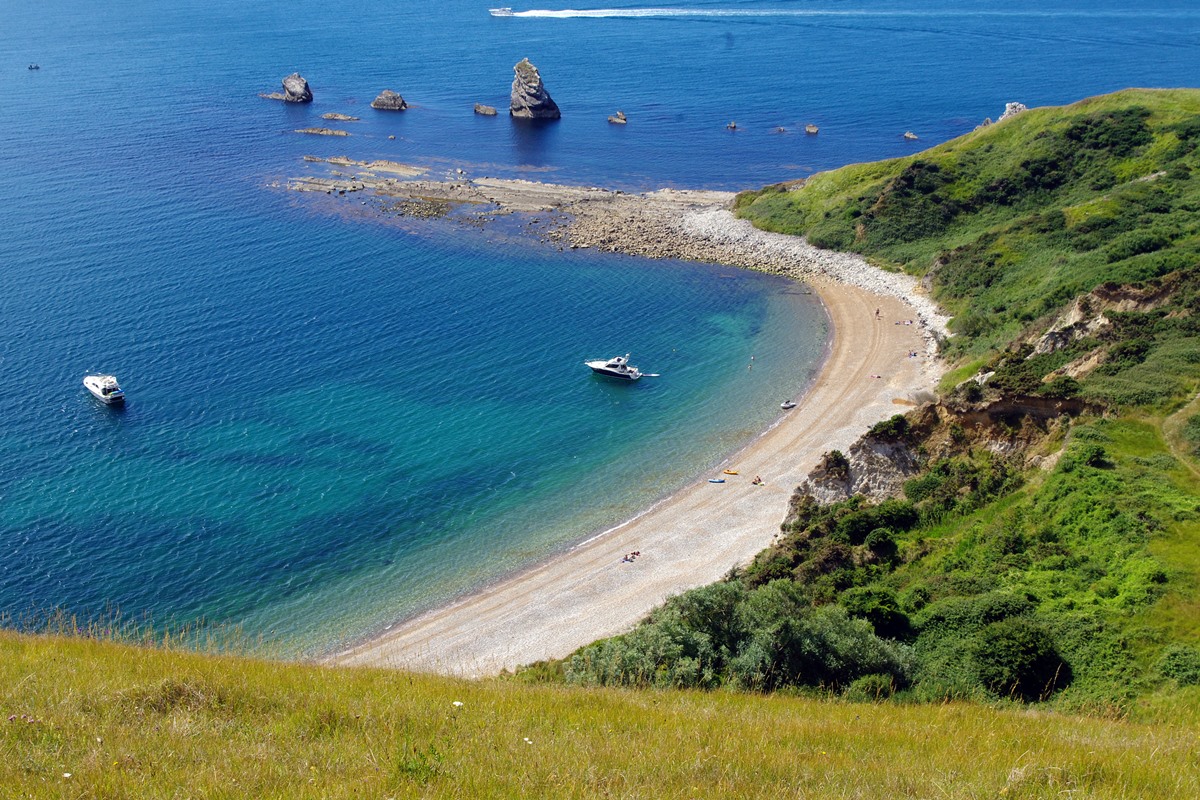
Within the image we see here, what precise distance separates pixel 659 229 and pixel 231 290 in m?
46.6

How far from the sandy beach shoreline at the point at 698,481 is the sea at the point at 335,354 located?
7.33 ft

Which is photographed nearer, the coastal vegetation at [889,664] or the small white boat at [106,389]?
the coastal vegetation at [889,664]

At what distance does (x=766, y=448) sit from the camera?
201ft

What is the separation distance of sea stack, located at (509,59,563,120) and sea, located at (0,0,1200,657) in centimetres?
395

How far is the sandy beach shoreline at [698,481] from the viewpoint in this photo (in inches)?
1742

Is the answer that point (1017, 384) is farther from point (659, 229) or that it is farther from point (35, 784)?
point (659, 229)

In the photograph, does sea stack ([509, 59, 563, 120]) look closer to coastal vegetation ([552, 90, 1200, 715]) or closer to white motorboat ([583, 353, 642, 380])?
coastal vegetation ([552, 90, 1200, 715])

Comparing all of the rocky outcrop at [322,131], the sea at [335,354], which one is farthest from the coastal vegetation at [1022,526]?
the rocky outcrop at [322,131]

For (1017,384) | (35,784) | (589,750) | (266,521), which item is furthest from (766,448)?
(35,784)

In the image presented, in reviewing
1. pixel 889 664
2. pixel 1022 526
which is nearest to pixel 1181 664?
pixel 889 664

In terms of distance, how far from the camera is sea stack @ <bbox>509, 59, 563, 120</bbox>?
149250 mm

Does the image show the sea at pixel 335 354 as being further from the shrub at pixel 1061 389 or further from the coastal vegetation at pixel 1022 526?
the shrub at pixel 1061 389

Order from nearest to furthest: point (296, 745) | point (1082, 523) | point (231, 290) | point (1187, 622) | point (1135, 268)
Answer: point (296, 745), point (1187, 622), point (1082, 523), point (1135, 268), point (231, 290)

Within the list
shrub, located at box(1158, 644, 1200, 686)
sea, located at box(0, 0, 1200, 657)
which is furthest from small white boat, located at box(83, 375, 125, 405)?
shrub, located at box(1158, 644, 1200, 686)
